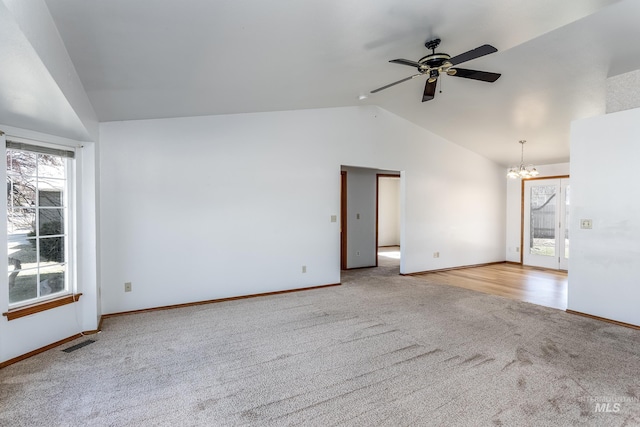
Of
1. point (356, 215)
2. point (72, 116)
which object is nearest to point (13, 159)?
point (72, 116)

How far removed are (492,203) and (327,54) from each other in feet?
20.2

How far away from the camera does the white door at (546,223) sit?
6.85 m

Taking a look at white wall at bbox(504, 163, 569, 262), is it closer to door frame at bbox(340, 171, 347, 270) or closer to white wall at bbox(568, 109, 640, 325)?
white wall at bbox(568, 109, 640, 325)

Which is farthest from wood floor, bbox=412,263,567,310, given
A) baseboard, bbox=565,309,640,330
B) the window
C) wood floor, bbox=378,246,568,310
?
the window

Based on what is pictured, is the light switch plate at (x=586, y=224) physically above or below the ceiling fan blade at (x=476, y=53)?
below

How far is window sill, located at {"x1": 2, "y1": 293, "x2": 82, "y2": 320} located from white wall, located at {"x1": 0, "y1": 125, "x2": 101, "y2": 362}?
4 centimetres

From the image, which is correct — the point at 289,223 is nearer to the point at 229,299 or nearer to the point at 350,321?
the point at 229,299

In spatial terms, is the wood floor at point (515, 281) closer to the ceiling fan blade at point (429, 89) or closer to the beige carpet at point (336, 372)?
the beige carpet at point (336, 372)

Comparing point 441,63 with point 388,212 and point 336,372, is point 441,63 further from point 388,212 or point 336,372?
point 388,212

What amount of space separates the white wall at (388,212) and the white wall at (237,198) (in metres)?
4.75

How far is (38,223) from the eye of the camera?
3076 millimetres

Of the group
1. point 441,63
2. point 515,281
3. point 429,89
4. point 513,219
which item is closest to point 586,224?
point 515,281

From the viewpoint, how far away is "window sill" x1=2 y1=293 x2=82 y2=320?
2.75 m

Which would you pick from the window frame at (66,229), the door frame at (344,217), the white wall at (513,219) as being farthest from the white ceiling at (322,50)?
the white wall at (513,219)
